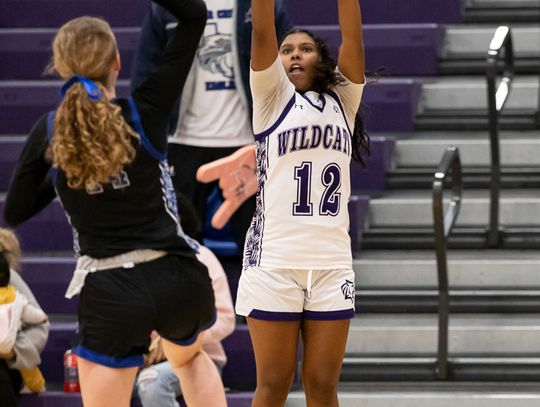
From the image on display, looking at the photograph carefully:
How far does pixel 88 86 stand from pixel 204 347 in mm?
1833

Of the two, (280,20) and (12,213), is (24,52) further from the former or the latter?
(12,213)

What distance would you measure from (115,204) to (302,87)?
713 millimetres

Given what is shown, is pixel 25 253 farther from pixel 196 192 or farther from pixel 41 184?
pixel 41 184

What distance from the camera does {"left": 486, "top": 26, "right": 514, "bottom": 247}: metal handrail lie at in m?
6.03

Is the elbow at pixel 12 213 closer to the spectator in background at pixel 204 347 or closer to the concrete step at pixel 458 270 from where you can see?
the spectator in background at pixel 204 347

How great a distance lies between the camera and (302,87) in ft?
13.8

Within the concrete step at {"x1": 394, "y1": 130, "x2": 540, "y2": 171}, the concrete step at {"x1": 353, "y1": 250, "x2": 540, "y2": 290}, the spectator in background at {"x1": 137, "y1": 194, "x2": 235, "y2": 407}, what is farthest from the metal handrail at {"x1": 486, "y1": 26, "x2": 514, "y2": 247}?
the spectator in background at {"x1": 137, "y1": 194, "x2": 235, "y2": 407}

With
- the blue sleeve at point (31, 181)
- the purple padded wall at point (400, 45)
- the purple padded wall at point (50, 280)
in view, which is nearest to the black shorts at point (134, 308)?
the blue sleeve at point (31, 181)

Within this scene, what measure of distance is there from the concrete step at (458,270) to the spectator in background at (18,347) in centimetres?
158

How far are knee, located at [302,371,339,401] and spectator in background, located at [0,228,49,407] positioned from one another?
2.04 metres

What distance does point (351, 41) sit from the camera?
13.3ft

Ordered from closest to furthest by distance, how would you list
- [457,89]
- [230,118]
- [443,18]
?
[230,118]
[457,89]
[443,18]

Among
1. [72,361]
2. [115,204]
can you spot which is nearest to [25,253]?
[72,361]

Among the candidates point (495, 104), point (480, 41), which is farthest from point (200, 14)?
point (480, 41)
